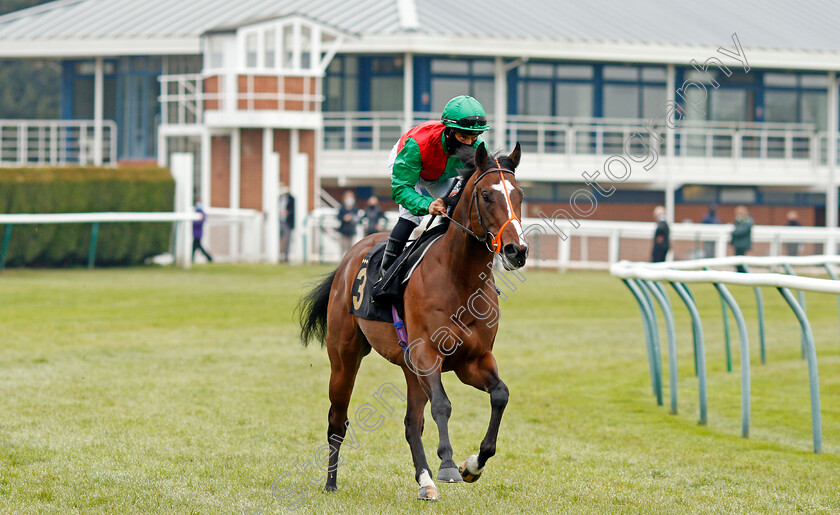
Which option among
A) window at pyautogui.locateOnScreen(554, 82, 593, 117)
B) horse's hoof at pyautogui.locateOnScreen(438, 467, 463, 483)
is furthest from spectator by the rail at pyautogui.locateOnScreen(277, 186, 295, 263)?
horse's hoof at pyautogui.locateOnScreen(438, 467, 463, 483)

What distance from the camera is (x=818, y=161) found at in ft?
90.4

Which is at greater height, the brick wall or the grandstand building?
the grandstand building

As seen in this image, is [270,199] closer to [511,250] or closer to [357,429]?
[357,429]

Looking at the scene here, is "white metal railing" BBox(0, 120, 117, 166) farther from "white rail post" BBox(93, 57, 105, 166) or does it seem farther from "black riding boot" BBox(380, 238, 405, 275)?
"black riding boot" BBox(380, 238, 405, 275)

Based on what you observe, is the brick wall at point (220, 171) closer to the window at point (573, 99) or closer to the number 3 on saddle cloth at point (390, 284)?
the window at point (573, 99)

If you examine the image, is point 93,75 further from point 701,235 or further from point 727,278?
point 727,278

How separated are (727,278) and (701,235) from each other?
1510 cm

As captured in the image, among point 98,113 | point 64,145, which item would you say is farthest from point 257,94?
point 64,145

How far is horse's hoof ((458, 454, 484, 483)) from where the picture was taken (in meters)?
4.44

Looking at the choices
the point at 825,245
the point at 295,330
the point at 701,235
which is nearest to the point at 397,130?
the point at 701,235

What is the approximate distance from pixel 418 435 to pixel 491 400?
1.62 ft

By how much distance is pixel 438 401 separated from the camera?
4.51m

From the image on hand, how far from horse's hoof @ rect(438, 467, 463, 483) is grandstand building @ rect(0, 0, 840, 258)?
62.1ft

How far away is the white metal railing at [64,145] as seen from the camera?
27.7 meters
